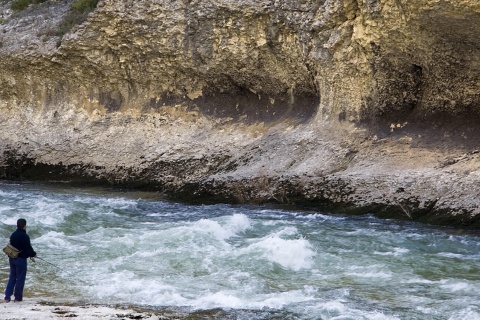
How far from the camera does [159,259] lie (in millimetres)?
13500

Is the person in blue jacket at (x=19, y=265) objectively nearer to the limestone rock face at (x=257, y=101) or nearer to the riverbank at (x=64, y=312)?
the riverbank at (x=64, y=312)

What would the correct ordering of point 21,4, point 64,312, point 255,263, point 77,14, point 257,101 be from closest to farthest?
point 64,312 → point 255,263 → point 257,101 → point 77,14 → point 21,4

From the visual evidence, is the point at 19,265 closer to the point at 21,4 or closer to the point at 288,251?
the point at 288,251

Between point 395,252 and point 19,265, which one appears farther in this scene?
point 395,252

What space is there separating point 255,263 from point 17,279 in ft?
12.6

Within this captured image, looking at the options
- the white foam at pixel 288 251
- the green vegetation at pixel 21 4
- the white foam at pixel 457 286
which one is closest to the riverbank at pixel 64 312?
the white foam at pixel 288 251

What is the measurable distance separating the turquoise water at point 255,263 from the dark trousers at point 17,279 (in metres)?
0.55

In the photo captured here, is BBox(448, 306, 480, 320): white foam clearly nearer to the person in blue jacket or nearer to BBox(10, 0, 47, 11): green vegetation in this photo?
the person in blue jacket

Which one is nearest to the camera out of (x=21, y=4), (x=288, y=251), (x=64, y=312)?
(x=64, y=312)

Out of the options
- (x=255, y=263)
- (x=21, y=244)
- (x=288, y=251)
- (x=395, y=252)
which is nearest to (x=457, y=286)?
(x=395, y=252)

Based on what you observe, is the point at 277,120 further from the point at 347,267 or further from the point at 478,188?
the point at 347,267

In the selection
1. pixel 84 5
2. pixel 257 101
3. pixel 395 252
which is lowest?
pixel 395 252

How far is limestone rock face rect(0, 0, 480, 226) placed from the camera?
57.0 ft

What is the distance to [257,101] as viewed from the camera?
74.9 feet
